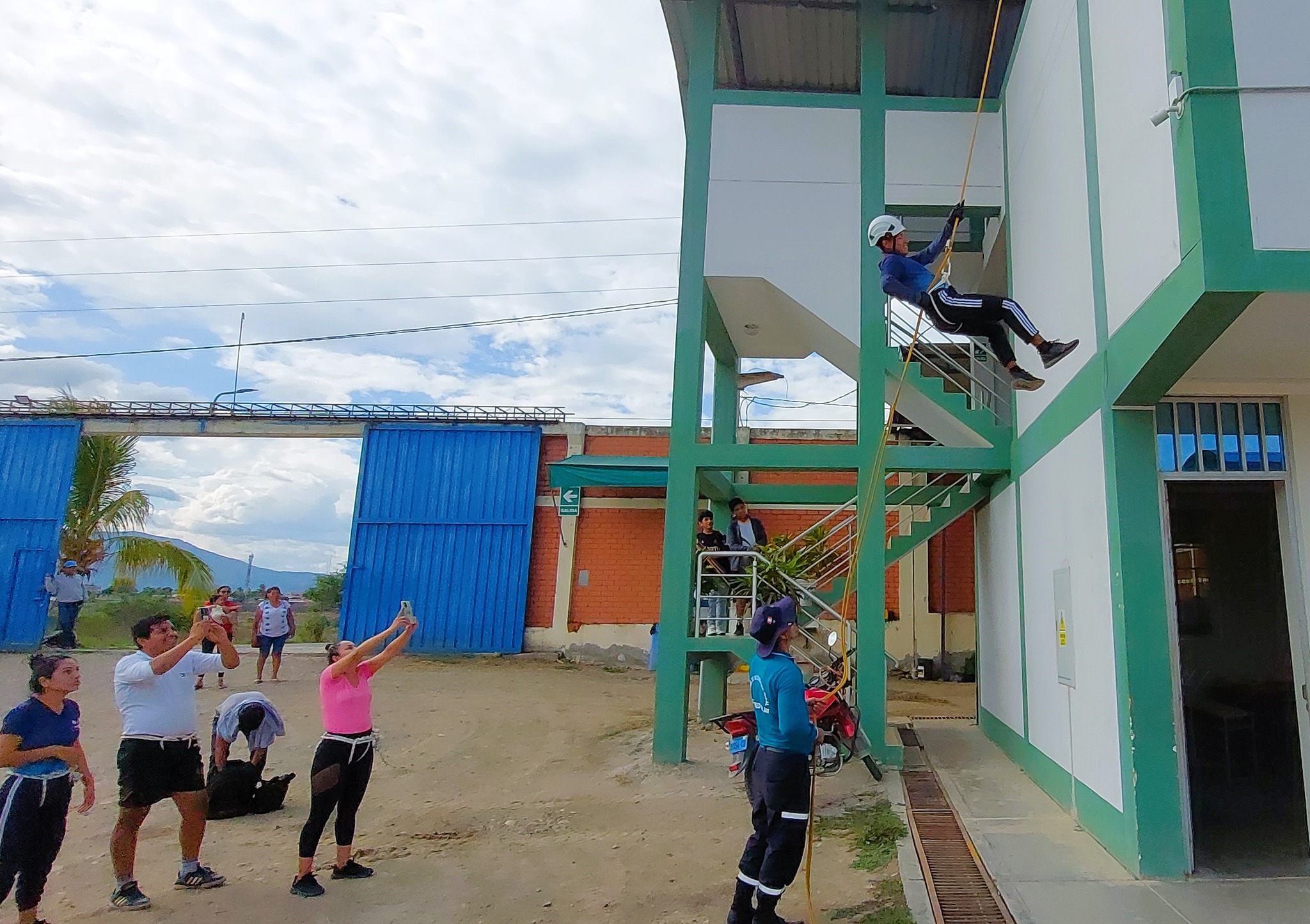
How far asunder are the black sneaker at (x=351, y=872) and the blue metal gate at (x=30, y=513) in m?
15.7

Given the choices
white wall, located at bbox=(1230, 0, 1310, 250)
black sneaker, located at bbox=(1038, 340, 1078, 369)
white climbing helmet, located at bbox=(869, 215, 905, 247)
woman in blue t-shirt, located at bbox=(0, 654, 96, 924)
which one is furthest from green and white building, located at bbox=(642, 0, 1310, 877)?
woman in blue t-shirt, located at bbox=(0, 654, 96, 924)

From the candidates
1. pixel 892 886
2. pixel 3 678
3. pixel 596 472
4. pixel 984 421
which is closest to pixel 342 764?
pixel 892 886

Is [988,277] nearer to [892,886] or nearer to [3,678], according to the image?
[892,886]

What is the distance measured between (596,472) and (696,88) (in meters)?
7.80

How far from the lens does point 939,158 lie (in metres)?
9.00

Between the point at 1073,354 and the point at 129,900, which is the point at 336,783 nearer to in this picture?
the point at 129,900

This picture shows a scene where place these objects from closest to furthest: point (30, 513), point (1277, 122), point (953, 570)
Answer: point (1277, 122) → point (953, 570) → point (30, 513)

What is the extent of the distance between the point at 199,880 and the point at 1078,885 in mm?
5219

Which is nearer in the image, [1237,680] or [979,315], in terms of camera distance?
[979,315]

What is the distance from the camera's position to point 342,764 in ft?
15.6

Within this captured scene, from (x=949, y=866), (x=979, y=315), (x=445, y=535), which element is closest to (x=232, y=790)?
(x=949, y=866)

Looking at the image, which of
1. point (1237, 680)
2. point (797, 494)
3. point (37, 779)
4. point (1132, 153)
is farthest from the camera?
point (797, 494)

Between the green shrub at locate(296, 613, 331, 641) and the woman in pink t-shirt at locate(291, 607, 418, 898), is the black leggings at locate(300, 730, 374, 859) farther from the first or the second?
the green shrub at locate(296, 613, 331, 641)

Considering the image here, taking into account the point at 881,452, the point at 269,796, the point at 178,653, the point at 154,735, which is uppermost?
the point at 881,452
